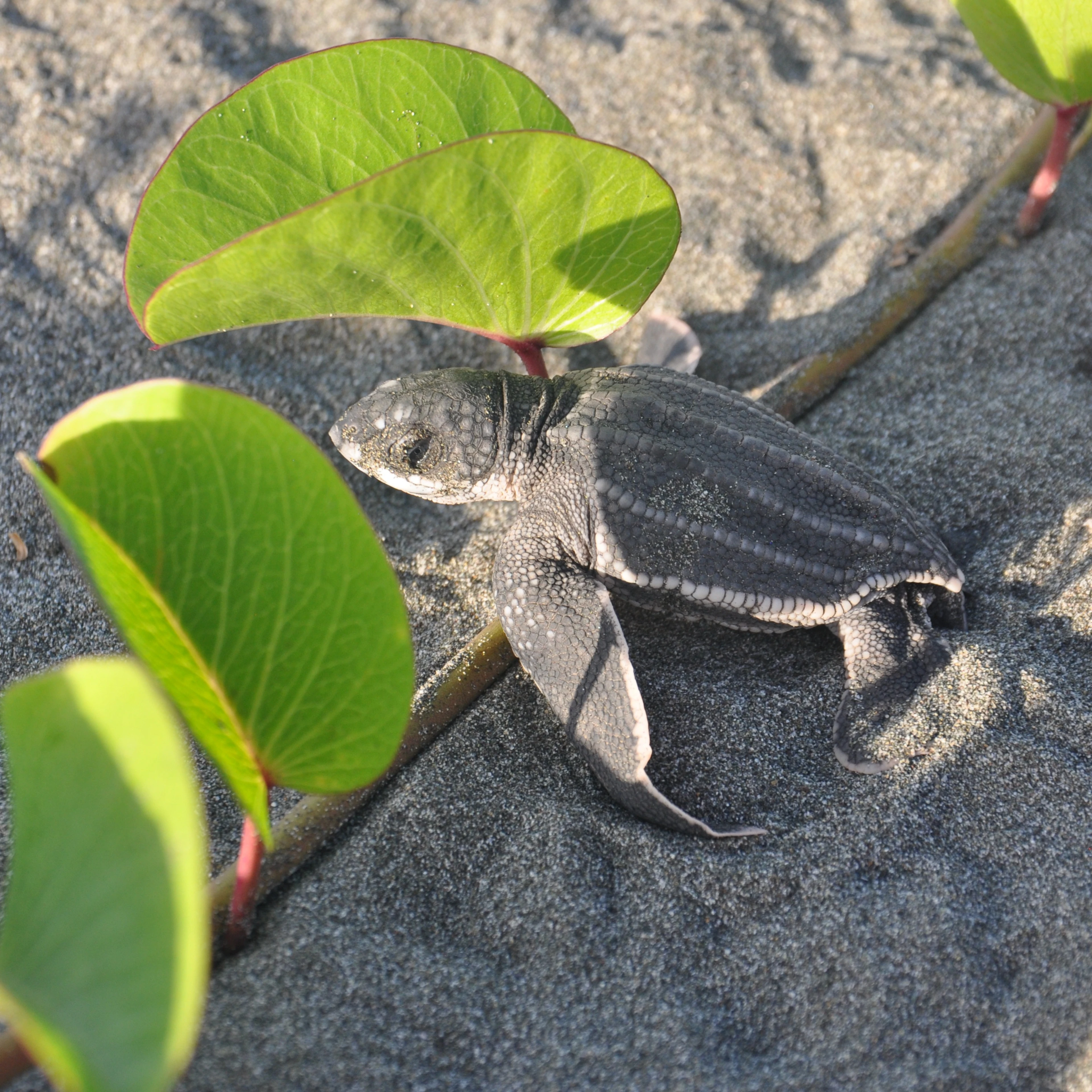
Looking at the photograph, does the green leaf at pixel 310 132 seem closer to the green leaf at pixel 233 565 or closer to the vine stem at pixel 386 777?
the green leaf at pixel 233 565

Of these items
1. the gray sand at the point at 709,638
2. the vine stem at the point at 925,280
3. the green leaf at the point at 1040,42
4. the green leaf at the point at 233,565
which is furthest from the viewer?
the vine stem at the point at 925,280

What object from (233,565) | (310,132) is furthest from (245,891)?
(310,132)

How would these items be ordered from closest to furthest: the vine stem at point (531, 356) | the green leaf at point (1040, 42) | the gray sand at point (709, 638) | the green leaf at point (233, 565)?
the green leaf at point (233, 565) → the gray sand at point (709, 638) → the vine stem at point (531, 356) → the green leaf at point (1040, 42)

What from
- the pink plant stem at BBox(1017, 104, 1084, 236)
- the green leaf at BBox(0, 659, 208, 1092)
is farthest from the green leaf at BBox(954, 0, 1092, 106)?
the green leaf at BBox(0, 659, 208, 1092)

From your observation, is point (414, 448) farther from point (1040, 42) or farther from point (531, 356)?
point (1040, 42)

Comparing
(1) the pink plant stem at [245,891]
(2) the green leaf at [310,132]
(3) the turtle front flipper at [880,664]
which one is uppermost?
(2) the green leaf at [310,132]

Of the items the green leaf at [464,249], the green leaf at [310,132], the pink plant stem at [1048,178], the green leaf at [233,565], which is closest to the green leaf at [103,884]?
the green leaf at [233,565]
